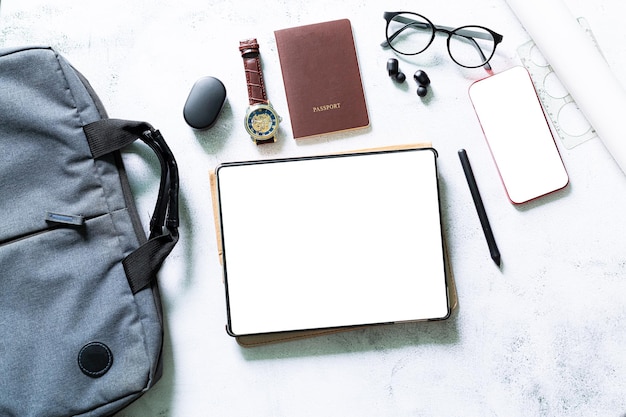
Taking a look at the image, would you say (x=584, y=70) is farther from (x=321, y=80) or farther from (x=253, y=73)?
(x=253, y=73)

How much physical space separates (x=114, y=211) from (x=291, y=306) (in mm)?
293

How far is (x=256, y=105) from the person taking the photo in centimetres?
87

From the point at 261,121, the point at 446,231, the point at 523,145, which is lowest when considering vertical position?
the point at 446,231

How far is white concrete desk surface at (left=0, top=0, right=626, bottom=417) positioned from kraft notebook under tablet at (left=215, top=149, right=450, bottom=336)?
2.1 inches

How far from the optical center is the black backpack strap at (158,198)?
826 millimetres

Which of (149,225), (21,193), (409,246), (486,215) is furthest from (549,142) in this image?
(21,193)

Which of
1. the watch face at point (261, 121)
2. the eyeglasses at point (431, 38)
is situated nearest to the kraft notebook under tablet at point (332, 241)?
the watch face at point (261, 121)

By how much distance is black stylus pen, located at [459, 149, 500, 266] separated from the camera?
875 mm

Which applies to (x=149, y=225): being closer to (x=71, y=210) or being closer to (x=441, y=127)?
(x=71, y=210)

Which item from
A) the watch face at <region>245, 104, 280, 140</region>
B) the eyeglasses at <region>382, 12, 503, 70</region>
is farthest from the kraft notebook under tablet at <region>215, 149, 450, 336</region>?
the eyeglasses at <region>382, 12, 503, 70</region>

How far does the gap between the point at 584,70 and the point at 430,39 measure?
23 cm

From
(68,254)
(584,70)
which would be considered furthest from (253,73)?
(584,70)

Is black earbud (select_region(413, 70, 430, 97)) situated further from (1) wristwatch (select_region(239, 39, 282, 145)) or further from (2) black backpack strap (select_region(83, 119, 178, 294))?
(2) black backpack strap (select_region(83, 119, 178, 294))

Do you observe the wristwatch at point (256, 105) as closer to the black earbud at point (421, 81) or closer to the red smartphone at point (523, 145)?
the black earbud at point (421, 81)
